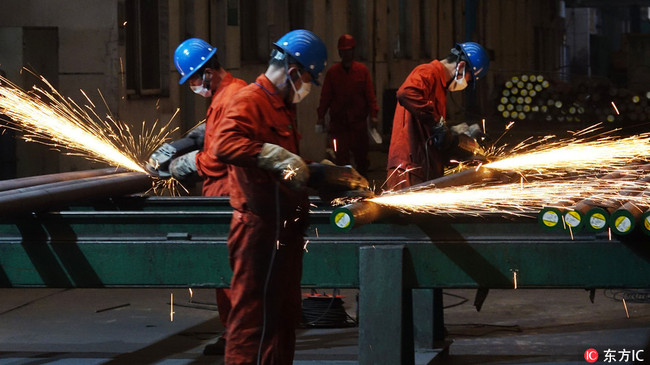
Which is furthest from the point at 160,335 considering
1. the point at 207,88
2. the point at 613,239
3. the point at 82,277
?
the point at 613,239

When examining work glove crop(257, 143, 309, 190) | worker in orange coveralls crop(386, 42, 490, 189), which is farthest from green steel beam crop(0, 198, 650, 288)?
worker in orange coveralls crop(386, 42, 490, 189)

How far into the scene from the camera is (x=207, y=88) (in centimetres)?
678

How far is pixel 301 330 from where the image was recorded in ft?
23.7

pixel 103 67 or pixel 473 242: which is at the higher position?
pixel 103 67

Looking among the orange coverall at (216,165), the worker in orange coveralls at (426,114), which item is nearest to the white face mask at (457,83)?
the worker in orange coveralls at (426,114)

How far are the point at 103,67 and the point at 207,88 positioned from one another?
5.36m

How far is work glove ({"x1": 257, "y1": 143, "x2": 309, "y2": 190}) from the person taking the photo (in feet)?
15.1

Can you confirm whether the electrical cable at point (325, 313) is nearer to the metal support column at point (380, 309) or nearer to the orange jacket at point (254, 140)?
the metal support column at point (380, 309)

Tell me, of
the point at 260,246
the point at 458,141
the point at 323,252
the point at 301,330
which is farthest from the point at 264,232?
the point at 458,141

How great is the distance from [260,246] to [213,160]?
1.72m

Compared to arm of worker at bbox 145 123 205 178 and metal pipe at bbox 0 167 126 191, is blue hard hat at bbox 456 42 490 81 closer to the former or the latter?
arm of worker at bbox 145 123 205 178

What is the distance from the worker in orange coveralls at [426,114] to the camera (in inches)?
303

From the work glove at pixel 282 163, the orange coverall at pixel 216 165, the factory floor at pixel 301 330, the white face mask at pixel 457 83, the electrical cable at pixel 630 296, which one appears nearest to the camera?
the work glove at pixel 282 163

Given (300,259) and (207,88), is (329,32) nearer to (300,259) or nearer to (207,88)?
(207,88)
